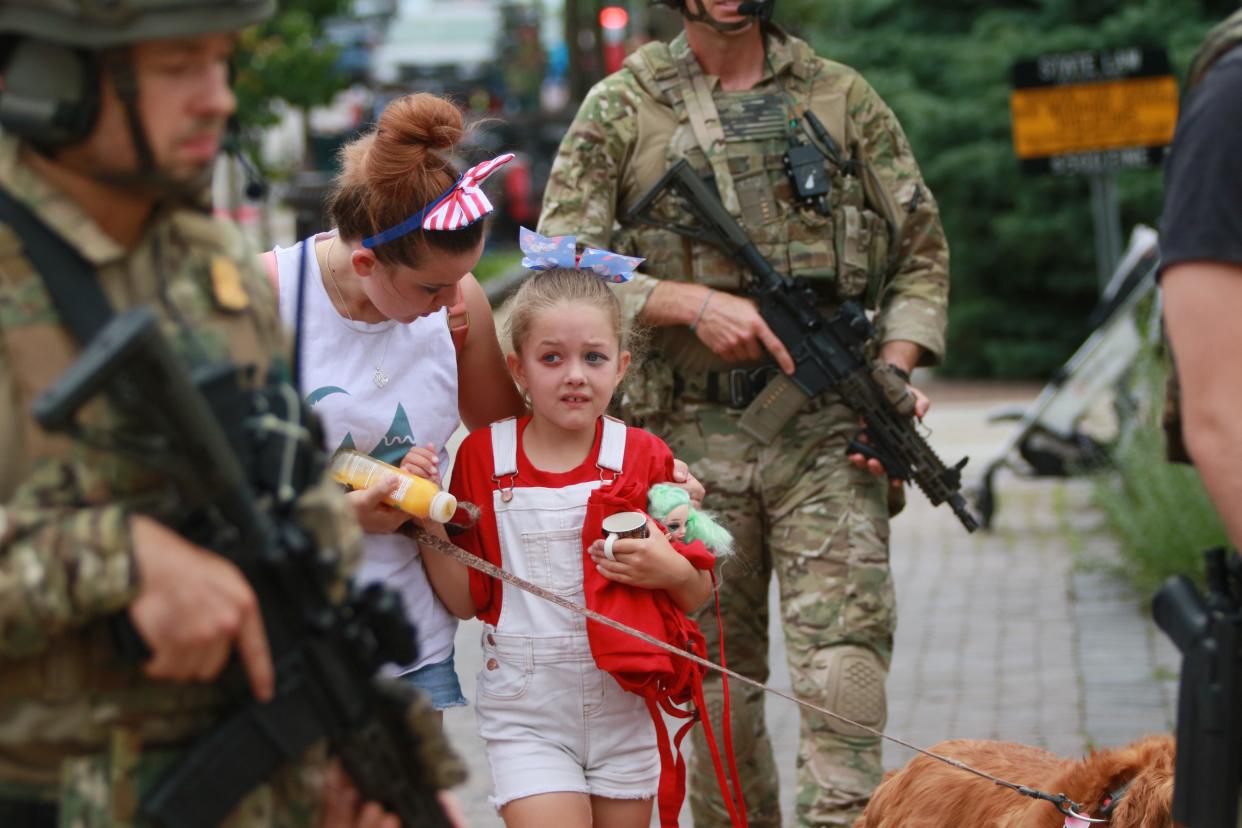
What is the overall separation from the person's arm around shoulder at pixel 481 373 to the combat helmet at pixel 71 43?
186cm

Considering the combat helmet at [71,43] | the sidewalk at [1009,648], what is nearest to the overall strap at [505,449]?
the combat helmet at [71,43]

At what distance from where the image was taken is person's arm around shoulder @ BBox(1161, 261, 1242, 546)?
8.13ft

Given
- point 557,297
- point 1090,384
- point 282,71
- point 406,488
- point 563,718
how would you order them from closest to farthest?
1. point 406,488
2. point 563,718
3. point 557,297
4. point 1090,384
5. point 282,71

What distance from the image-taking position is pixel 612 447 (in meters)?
4.03

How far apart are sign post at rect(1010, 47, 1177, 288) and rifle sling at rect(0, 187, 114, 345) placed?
8.81 metres

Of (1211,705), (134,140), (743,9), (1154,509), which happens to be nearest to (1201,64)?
(1211,705)

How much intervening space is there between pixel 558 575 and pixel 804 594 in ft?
3.36

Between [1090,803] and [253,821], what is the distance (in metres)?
1.75

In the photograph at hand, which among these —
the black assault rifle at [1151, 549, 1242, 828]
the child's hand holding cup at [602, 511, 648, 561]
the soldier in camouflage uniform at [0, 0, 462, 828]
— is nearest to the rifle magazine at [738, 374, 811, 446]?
the child's hand holding cup at [602, 511, 648, 561]

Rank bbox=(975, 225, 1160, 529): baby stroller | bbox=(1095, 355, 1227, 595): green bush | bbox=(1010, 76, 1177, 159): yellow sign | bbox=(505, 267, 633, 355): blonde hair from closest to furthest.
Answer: bbox=(505, 267, 633, 355): blonde hair
bbox=(1095, 355, 1227, 595): green bush
bbox=(975, 225, 1160, 529): baby stroller
bbox=(1010, 76, 1177, 159): yellow sign

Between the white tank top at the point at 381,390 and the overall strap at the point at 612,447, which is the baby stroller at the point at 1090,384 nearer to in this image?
the overall strap at the point at 612,447

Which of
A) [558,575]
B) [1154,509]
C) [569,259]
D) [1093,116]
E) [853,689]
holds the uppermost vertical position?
[1093,116]

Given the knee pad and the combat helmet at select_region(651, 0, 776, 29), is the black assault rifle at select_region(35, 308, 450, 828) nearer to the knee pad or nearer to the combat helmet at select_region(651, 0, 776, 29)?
the knee pad

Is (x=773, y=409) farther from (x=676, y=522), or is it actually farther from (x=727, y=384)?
(x=676, y=522)
